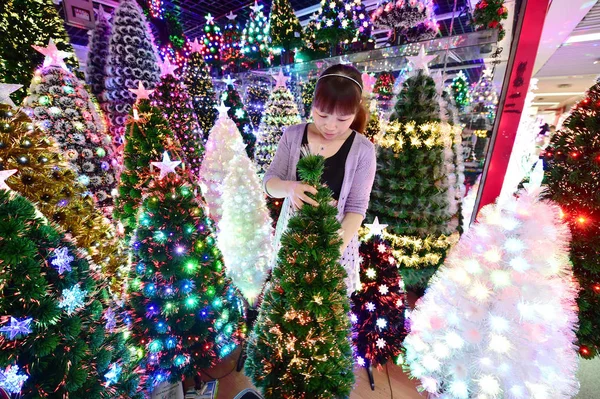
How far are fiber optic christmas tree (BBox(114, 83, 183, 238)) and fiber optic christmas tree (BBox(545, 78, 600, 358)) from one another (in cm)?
301

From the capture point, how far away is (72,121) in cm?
238

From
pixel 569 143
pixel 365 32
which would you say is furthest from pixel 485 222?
pixel 365 32

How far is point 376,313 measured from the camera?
80.9 inches

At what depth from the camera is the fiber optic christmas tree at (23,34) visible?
116 inches

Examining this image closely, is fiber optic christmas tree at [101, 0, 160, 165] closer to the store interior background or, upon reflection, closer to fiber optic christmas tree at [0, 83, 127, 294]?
fiber optic christmas tree at [0, 83, 127, 294]

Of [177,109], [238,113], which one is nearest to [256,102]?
[238,113]

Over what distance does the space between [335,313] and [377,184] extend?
1.96 meters

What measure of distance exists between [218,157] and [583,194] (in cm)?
341

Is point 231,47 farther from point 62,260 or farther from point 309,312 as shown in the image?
point 309,312

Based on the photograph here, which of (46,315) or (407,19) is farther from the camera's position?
(407,19)

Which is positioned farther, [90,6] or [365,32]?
[365,32]

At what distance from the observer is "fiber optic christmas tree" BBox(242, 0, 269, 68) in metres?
5.92

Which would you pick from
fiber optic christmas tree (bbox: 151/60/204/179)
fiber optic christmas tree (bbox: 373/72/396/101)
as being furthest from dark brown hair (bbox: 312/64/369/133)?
fiber optic christmas tree (bbox: 373/72/396/101)

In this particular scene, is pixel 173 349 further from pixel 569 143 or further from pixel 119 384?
pixel 569 143
